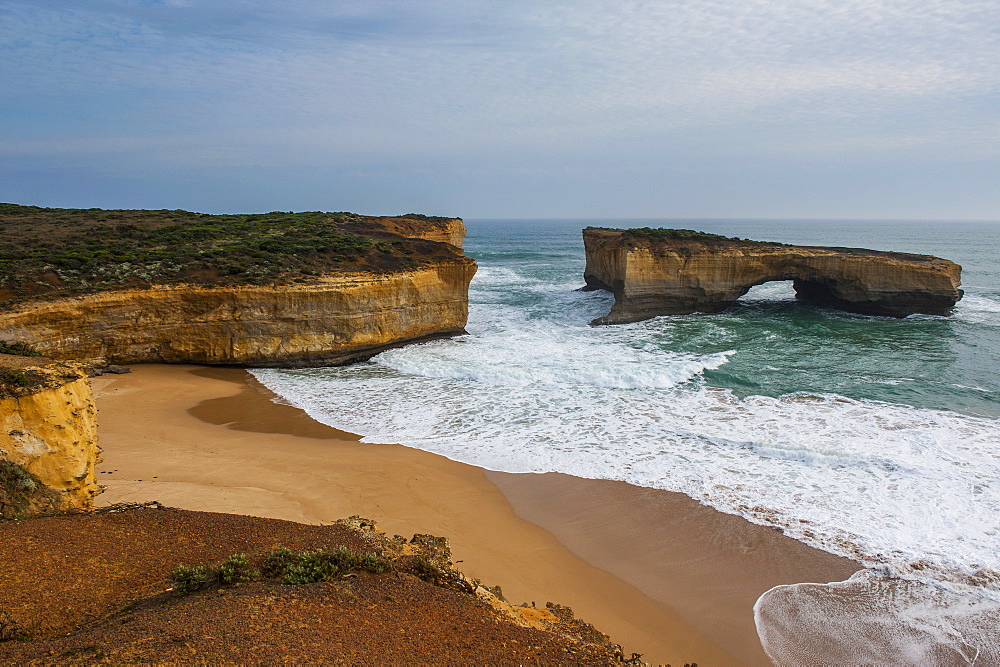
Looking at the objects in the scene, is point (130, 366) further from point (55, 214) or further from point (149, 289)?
point (55, 214)

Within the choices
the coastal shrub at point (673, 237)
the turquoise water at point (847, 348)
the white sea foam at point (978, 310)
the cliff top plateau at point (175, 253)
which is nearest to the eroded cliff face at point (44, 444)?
the cliff top plateau at point (175, 253)

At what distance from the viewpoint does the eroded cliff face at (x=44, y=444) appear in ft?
20.1

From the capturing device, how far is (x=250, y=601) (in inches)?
170

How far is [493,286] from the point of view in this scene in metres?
36.8

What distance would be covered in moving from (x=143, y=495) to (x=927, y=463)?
522 inches

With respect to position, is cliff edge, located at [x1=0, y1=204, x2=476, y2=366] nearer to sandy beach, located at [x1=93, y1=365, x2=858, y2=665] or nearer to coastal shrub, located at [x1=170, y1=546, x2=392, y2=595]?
sandy beach, located at [x1=93, y1=365, x2=858, y2=665]

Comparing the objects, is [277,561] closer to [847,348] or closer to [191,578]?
[191,578]

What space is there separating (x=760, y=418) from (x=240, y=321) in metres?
14.3

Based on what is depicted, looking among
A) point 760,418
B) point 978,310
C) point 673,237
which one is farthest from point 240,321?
point 978,310

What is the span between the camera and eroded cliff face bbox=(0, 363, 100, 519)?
6137 millimetres

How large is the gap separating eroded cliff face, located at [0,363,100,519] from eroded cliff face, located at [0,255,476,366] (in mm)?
8545

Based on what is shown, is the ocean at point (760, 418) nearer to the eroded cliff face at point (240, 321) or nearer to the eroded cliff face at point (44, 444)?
the eroded cliff face at point (240, 321)

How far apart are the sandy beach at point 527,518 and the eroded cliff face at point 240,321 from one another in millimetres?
4057

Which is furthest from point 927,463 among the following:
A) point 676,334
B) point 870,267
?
point 870,267
